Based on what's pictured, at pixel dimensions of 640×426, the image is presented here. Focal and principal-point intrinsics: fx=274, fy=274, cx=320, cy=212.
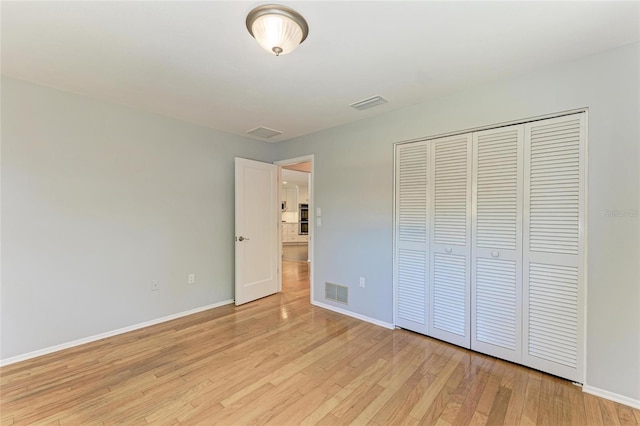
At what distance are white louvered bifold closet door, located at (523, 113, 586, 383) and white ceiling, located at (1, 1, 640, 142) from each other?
0.61 meters

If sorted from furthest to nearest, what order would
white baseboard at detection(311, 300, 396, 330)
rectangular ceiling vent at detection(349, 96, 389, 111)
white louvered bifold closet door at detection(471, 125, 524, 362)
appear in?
white baseboard at detection(311, 300, 396, 330) → rectangular ceiling vent at detection(349, 96, 389, 111) → white louvered bifold closet door at detection(471, 125, 524, 362)

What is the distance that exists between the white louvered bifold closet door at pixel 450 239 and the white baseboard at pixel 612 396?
81cm

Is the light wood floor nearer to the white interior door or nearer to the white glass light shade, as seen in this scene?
the white interior door

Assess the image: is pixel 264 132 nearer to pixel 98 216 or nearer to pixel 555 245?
pixel 98 216

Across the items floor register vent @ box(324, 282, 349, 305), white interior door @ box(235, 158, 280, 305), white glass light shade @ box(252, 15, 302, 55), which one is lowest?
floor register vent @ box(324, 282, 349, 305)

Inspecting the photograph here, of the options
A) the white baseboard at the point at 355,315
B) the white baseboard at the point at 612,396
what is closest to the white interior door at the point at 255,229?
the white baseboard at the point at 355,315

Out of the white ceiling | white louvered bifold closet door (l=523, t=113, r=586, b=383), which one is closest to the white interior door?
the white ceiling

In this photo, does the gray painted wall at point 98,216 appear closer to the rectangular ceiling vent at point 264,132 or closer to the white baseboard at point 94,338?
the white baseboard at point 94,338

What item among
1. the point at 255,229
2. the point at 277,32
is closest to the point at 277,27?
the point at 277,32

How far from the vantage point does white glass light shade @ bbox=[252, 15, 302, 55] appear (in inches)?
60.0

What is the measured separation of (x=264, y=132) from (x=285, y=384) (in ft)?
9.98

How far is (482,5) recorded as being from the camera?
1.51m

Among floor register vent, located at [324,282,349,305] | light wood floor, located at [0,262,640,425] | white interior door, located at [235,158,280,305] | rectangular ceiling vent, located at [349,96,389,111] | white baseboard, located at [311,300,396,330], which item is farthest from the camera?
white interior door, located at [235,158,280,305]

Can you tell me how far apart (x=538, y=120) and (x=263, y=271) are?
3.67 m
